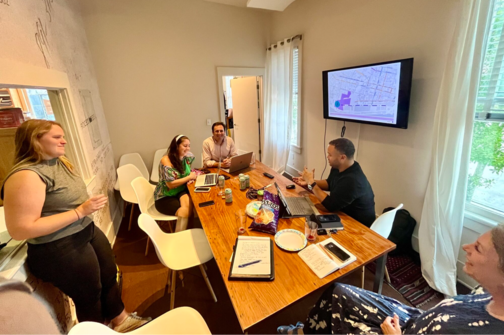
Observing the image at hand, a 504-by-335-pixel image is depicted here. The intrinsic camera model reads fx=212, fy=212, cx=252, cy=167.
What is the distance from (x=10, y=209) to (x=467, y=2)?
9.46ft

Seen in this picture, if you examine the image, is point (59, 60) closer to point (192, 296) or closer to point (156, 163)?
point (156, 163)

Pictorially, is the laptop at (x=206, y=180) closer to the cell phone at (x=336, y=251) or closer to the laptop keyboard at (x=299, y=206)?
the laptop keyboard at (x=299, y=206)

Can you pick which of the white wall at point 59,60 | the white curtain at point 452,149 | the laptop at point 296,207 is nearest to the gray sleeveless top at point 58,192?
the white wall at point 59,60

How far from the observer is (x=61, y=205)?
1126 mm

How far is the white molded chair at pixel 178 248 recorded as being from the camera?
1427 mm

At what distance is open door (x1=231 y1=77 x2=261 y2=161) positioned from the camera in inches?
172

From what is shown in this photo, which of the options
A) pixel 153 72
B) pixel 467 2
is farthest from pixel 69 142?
pixel 467 2

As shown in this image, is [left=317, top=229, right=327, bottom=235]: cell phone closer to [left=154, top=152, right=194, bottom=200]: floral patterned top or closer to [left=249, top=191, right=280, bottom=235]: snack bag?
[left=249, top=191, right=280, bottom=235]: snack bag

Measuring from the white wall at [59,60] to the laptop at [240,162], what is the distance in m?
1.39

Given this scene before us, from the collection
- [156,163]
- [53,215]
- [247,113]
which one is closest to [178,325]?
[53,215]

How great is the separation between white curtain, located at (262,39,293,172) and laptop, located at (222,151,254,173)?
1.59 metres

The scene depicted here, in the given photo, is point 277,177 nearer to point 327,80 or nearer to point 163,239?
point 163,239

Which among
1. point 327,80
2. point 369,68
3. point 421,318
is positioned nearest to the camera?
point 421,318

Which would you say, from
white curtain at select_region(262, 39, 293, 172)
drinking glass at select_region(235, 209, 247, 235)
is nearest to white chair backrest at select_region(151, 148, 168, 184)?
white curtain at select_region(262, 39, 293, 172)
